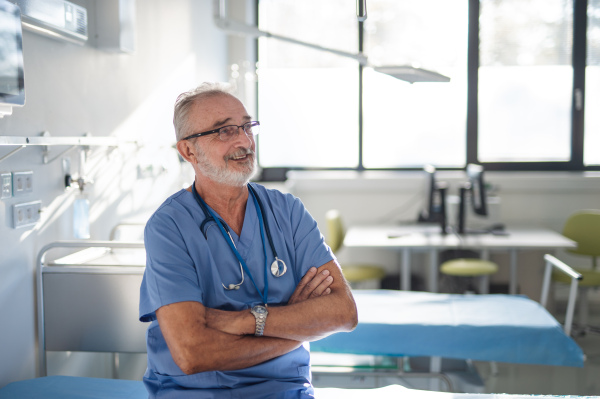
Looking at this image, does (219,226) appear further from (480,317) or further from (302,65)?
(302,65)

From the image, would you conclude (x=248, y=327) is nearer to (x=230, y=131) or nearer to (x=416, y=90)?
(x=230, y=131)

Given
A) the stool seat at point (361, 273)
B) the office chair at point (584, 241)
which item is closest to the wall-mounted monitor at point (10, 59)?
the stool seat at point (361, 273)

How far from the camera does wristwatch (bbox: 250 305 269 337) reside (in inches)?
62.2

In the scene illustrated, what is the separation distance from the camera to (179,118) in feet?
5.79

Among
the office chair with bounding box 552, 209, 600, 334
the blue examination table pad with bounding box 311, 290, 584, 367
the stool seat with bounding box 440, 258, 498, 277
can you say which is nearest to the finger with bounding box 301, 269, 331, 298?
the blue examination table pad with bounding box 311, 290, 584, 367

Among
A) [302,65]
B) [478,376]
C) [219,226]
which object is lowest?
[478,376]

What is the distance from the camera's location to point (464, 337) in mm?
2611

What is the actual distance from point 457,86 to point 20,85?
398 centimetres

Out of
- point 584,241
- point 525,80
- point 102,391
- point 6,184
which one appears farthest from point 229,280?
point 525,80

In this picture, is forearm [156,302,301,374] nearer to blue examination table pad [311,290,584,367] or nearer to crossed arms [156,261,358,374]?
crossed arms [156,261,358,374]

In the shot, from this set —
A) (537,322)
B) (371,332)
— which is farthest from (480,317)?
(371,332)

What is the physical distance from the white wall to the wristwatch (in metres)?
0.96

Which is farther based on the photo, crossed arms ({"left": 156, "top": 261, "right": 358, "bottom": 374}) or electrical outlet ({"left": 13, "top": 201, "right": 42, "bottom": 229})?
electrical outlet ({"left": 13, "top": 201, "right": 42, "bottom": 229})

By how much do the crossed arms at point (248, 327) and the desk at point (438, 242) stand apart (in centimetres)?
223
